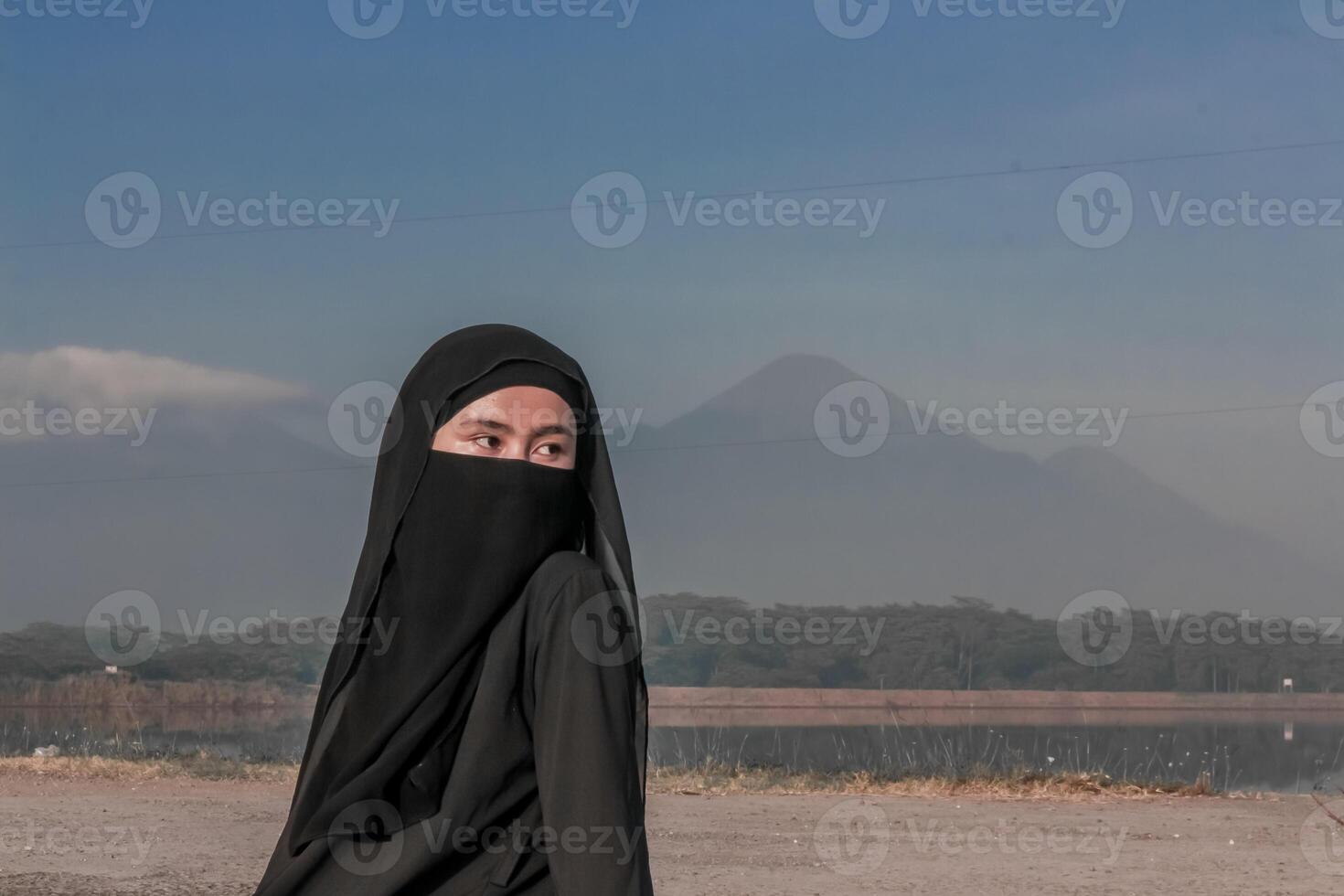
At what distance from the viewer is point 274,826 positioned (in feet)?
37.6

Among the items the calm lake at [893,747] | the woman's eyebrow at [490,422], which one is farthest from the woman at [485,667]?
the calm lake at [893,747]

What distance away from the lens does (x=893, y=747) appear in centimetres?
1847

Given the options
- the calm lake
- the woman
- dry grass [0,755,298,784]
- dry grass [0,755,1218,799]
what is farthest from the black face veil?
dry grass [0,755,298,784]

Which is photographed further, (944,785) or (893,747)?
(893,747)

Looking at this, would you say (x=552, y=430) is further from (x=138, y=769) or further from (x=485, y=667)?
(x=138, y=769)

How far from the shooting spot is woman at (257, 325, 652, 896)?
7.67 ft

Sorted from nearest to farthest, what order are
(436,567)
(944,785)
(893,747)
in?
(436,567) → (944,785) → (893,747)

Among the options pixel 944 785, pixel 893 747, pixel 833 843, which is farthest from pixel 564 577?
pixel 893 747

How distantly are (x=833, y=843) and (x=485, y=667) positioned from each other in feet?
29.2

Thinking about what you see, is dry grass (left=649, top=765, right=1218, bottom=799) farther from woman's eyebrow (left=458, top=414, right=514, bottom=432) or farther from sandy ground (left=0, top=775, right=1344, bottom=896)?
woman's eyebrow (left=458, top=414, right=514, bottom=432)

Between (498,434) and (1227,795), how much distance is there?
41.5 ft

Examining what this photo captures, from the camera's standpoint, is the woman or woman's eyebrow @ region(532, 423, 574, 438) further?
woman's eyebrow @ region(532, 423, 574, 438)

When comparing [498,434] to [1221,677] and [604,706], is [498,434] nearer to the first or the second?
[604,706]

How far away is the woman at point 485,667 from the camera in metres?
2.34
